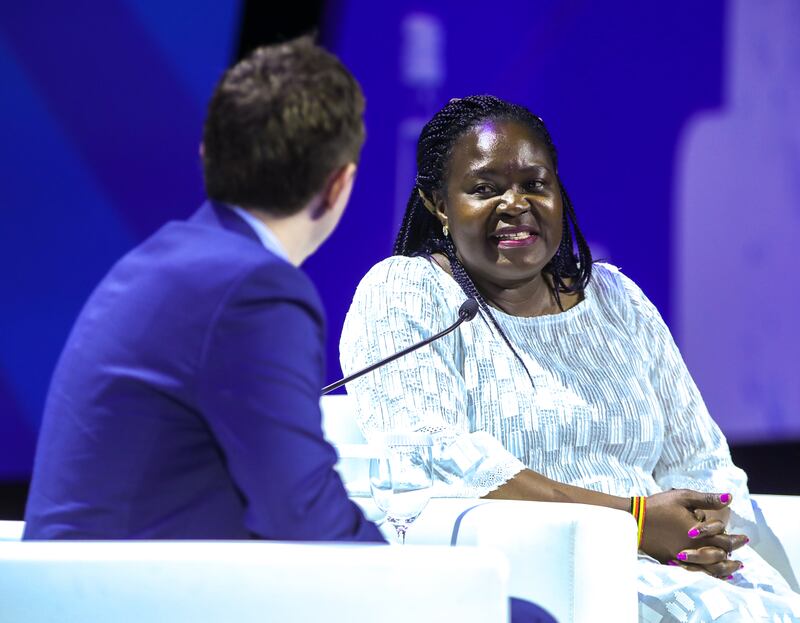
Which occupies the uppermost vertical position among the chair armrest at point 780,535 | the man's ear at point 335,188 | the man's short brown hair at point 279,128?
the man's short brown hair at point 279,128

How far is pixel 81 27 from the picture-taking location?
3.56 meters

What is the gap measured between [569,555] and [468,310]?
63 cm

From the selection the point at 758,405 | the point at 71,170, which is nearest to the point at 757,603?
the point at 758,405

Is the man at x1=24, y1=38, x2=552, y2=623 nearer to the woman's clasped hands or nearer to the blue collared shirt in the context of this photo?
the blue collared shirt

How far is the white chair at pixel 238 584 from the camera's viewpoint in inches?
44.1

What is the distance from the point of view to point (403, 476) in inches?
63.1

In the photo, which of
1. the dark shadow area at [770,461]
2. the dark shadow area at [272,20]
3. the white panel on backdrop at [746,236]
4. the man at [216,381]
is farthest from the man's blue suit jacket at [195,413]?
the dark shadow area at [770,461]

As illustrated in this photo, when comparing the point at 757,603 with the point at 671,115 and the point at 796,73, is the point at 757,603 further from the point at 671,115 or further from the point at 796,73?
the point at 796,73

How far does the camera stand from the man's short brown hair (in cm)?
128

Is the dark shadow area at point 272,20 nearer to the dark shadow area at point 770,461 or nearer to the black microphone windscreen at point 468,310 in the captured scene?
the black microphone windscreen at point 468,310

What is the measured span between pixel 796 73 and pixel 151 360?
337 centimetres

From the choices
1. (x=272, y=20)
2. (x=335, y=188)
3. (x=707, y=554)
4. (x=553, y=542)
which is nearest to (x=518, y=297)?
(x=707, y=554)

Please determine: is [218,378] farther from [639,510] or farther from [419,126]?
[419,126]

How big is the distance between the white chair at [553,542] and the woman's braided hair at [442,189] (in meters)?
0.70
